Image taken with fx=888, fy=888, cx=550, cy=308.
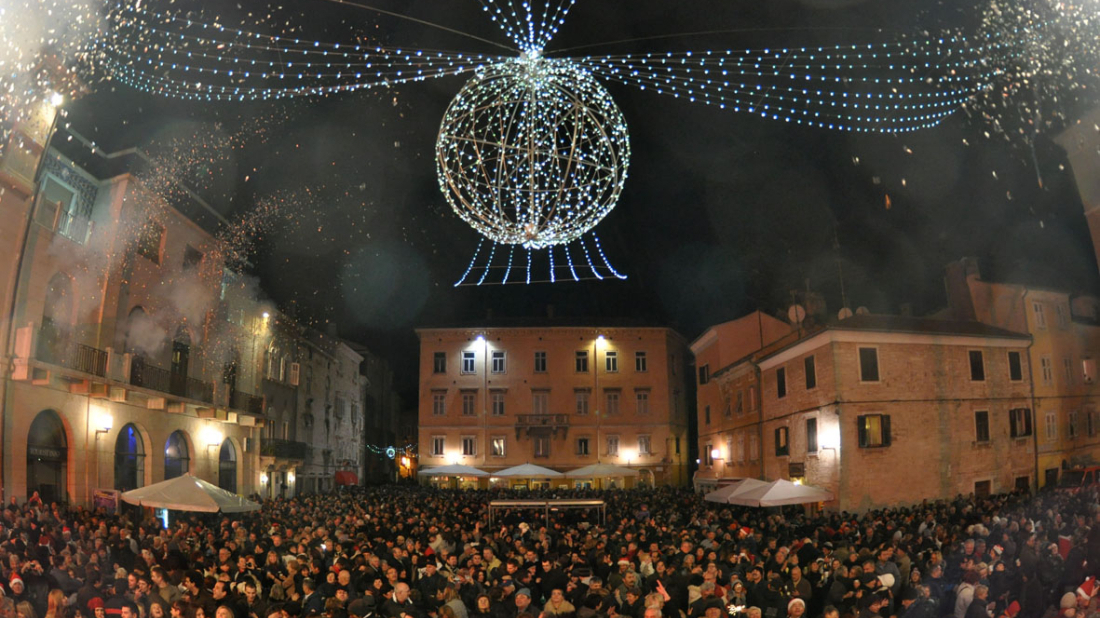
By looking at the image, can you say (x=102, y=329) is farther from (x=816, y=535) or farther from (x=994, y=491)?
(x=994, y=491)

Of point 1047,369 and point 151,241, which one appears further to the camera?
point 151,241

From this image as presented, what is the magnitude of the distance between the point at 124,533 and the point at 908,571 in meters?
11.8

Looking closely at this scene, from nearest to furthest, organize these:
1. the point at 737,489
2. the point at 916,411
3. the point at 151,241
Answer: the point at 737,489, the point at 151,241, the point at 916,411

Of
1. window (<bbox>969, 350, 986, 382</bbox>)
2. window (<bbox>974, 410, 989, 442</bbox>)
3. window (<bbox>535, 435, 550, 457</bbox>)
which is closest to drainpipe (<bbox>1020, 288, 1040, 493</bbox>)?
window (<bbox>969, 350, 986, 382</bbox>)

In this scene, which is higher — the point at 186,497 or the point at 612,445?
the point at 612,445

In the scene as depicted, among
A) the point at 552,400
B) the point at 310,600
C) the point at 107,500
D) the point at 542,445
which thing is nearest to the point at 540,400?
the point at 552,400

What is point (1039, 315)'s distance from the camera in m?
20.4

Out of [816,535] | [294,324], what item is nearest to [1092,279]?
[816,535]

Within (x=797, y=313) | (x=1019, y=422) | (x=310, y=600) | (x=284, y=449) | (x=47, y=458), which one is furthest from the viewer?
(x=284, y=449)

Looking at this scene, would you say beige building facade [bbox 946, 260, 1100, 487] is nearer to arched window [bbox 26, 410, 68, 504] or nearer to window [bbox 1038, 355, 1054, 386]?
window [bbox 1038, 355, 1054, 386]

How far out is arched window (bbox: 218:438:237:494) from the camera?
2870 cm

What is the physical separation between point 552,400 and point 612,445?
164 inches

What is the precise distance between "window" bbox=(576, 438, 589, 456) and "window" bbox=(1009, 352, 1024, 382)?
29726 mm

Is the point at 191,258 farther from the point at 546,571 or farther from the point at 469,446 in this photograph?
the point at 469,446
